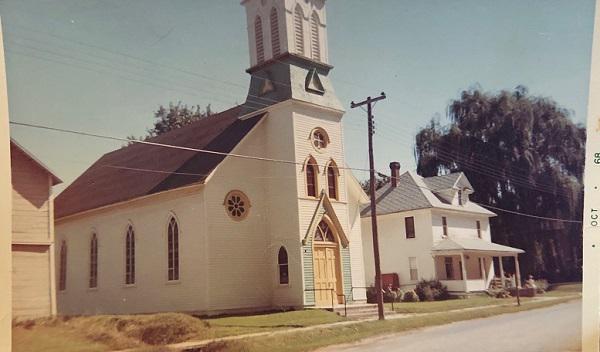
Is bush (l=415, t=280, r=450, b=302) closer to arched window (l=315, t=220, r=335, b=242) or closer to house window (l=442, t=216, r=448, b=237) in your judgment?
house window (l=442, t=216, r=448, b=237)

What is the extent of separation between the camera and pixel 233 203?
31.7 ft

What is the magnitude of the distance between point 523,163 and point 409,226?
24.9 ft

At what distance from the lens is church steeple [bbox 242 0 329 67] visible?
7898 mm

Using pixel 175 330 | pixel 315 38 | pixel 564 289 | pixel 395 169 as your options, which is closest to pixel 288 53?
pixel 315 38

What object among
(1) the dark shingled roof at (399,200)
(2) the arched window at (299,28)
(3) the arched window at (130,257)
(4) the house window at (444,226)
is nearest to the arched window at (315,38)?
(2) the arched window at (299,28)

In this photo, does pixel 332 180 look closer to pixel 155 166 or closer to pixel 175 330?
pixel 155 166

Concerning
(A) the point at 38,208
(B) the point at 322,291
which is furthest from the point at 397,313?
(A) the point at 38,208

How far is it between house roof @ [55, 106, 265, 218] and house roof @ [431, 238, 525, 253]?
6.13 meters

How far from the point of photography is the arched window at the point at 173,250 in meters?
8.90

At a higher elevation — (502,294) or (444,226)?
(444,226)

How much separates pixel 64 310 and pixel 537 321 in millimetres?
7978

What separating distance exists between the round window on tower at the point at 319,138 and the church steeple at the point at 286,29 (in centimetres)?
166

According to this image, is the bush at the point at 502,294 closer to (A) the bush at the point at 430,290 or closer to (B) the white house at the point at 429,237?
(B) the white house at the point at 429,237

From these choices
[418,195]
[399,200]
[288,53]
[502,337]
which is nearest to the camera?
[502,337]
